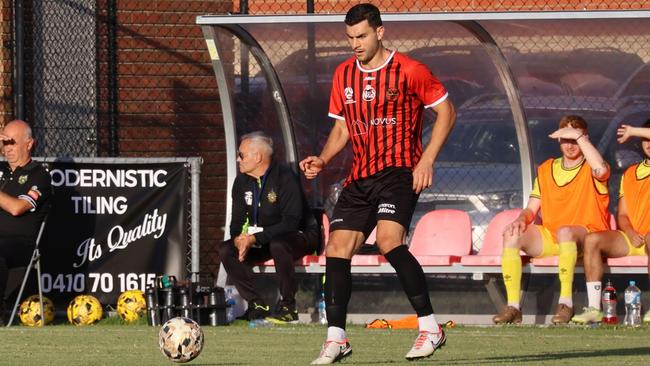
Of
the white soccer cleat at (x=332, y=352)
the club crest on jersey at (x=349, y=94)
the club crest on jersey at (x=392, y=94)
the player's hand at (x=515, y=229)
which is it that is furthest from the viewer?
the player's hand at (x=515, y=229)

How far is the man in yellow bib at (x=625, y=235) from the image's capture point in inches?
417

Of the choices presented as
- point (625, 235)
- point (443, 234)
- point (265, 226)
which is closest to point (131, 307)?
point (265, 226)

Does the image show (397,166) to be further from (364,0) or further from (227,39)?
(364,0)

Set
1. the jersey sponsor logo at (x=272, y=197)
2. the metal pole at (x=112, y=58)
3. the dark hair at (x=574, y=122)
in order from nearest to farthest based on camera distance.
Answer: the dark hair at (x=574, y=122) → the jersey sponsor logo at (x=272, y=197) → the metal pole at (x=112, y=58)

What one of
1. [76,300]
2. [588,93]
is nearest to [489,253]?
[588,93]

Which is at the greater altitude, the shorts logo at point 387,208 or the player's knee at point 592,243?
the shorts logo at point 387,208

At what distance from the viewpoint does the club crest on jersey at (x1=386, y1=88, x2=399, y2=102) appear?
7.44 m

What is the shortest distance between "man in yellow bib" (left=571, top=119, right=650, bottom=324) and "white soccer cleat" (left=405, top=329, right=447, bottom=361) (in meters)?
3.50

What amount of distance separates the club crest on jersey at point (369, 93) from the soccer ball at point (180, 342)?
5.03ft

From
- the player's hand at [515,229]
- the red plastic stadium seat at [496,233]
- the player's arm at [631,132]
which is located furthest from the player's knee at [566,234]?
the player's arm at [631,132]

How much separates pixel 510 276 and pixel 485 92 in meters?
1.78

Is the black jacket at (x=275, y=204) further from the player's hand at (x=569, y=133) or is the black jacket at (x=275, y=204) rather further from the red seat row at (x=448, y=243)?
the player's hand at (x=569, y=133)

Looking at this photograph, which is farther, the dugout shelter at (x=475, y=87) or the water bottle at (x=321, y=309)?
the water bottle at (x=321, y=309)

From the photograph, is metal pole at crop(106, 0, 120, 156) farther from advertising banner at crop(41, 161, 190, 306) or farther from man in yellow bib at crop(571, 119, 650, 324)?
man in yellow bib at crop(571, 119, 650, 324)
